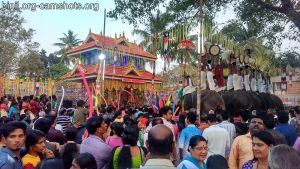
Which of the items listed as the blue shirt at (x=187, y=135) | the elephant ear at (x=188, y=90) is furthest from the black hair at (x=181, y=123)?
the elephant ear at (x=188, y=90)

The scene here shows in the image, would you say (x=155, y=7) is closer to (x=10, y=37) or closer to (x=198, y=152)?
(x=198, y=152)

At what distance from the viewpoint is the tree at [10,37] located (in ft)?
81.8

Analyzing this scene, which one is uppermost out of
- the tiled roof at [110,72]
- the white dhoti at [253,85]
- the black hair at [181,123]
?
the tiled roof at [110,72]

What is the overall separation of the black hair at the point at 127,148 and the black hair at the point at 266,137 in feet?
4.55

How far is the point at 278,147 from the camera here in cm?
266

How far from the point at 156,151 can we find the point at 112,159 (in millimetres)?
1496

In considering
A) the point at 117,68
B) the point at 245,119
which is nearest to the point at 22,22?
the point at 117,68

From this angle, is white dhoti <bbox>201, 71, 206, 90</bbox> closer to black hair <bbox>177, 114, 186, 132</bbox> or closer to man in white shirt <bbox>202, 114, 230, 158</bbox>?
black hair <bbox>177, 114, 186, 132</bbox>

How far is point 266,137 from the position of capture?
3410mm

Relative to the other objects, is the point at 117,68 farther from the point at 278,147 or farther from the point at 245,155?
the point at 278,147

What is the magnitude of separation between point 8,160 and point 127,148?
51.4 inches

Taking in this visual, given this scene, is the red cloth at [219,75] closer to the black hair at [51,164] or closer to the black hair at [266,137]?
the black hair at [266,137]

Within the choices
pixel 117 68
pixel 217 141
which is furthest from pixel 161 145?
pixel 117 68

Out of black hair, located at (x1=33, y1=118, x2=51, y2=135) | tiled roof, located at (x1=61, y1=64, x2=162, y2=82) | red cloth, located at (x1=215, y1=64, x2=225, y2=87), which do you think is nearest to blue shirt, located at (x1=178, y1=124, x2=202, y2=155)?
black hair, located at (x1=33, y1=118, x2=51, y2=135)
